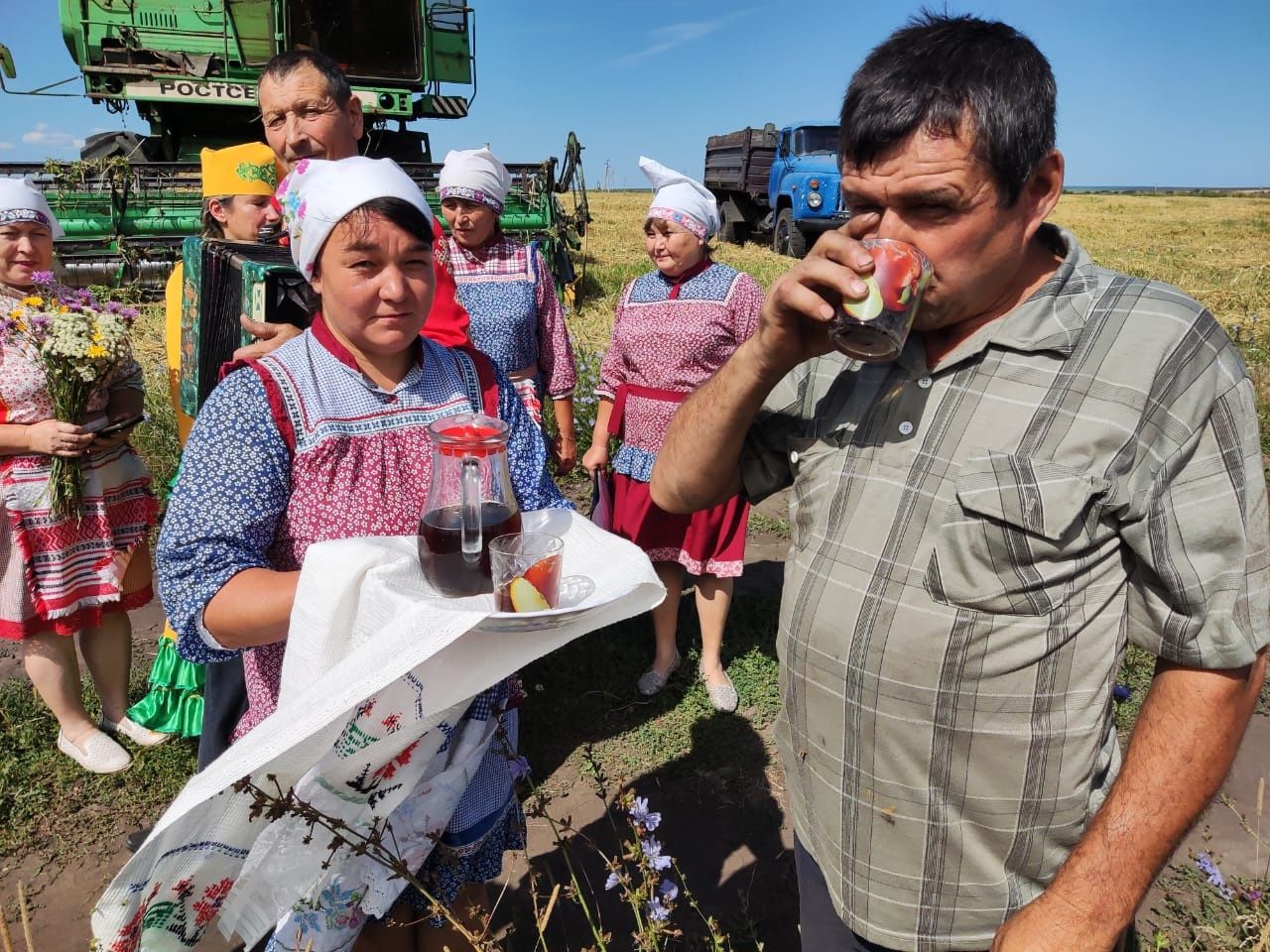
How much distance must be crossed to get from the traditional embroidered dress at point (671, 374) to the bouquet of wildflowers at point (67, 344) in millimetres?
1899

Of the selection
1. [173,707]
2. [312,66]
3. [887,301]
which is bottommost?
[173,707]

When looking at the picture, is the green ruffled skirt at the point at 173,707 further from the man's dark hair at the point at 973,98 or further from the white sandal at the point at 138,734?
the man's dark hair at the point at 973,98

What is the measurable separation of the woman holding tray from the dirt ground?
100 centimetres

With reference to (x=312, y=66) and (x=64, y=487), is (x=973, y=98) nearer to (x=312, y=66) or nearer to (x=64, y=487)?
(x=312, y=66)

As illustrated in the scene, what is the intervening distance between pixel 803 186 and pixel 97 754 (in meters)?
14.0

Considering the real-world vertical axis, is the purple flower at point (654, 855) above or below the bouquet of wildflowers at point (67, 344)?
below

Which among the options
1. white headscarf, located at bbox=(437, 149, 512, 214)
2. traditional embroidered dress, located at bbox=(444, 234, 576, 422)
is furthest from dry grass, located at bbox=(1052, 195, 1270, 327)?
white headscarf, located at bbox=(437, 149, 512, 214)

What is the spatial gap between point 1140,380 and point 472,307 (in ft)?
9.47

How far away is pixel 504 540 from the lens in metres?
1.34

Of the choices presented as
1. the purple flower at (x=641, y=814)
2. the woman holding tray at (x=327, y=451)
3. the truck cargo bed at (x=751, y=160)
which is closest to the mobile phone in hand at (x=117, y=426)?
the woman holding tray at (x=327, y=451)

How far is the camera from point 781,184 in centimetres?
1578

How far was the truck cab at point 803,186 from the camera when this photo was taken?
14.5 m

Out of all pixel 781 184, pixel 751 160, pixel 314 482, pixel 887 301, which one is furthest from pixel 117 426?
pixel 751 160

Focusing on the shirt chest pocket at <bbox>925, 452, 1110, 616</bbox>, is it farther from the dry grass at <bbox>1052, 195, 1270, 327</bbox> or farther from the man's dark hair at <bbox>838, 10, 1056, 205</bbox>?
the dry grass at <bbox>1052, 195, 1270, 327</bbox>
